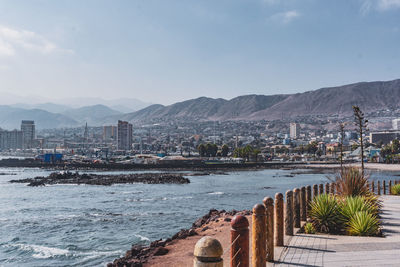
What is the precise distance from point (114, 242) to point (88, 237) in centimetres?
199

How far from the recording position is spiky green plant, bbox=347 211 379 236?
971 centimetres

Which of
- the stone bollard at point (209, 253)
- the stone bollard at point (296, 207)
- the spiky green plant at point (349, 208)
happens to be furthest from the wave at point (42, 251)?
the stone bollard at point (209, 253)

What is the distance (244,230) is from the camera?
480 cm

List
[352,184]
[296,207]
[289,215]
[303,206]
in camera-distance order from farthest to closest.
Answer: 1. [352,184]
2. [303,206]
3. [296,207]
4. [289,215]

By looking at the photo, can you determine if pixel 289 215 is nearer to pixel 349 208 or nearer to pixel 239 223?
pixel 349 208

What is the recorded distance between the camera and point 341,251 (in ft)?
26.6

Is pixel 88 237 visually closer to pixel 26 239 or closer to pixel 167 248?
pixel 26 239

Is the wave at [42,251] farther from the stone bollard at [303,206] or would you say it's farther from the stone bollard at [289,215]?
the stone bollard at [289,215]

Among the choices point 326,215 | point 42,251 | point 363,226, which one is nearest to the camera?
point 363,226

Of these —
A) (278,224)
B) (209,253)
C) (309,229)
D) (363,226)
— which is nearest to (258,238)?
(278,224)

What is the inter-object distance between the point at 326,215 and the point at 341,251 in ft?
6.96

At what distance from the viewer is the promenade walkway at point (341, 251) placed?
7.29 m

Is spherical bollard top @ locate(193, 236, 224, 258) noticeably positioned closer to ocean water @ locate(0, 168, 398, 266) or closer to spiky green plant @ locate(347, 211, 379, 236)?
spiky green plant @ locate(347, 211, 379, 236)

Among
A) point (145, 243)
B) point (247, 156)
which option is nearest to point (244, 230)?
point (145, 243)
